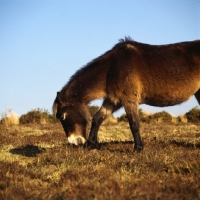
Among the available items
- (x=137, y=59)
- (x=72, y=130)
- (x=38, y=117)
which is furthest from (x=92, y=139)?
(x=38, y=117)

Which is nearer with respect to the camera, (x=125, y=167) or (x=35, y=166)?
(x=125, y=167)

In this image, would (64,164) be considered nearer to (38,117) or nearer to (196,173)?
(196,173)

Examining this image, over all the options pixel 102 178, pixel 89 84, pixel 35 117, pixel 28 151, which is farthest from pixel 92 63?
pixel 35 117

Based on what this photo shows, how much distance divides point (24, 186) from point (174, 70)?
17.2 feet

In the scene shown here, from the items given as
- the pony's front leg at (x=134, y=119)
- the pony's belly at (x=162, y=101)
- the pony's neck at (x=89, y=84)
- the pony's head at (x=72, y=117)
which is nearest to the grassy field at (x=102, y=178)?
the pony's front leg at (x=134, y=119)

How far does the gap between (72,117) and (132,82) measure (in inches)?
68.5

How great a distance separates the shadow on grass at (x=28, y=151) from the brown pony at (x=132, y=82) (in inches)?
43.1

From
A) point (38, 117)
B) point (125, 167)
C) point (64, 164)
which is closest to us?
point (125, 167)

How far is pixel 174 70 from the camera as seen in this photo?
29.9 feet

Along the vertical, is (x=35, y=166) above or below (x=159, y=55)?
below

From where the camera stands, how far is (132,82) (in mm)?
8773

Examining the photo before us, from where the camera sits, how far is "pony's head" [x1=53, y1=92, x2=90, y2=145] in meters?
9.23

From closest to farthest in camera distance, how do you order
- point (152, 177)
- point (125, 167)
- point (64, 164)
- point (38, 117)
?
point (152, 177) < point (125, 167) < point (64, 164) < point (38, 117)

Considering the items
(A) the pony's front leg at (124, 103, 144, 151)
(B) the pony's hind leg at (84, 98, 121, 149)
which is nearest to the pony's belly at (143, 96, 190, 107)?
(A) the pony's front leg at (124, 103, 144, 151)
